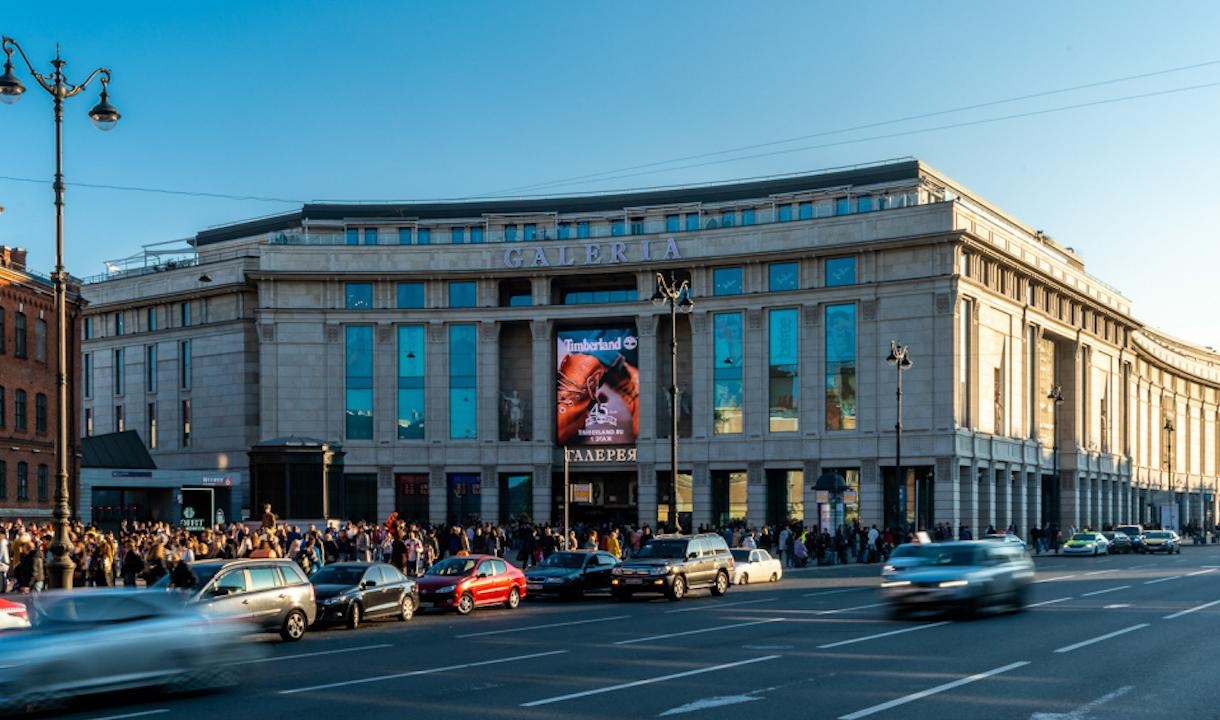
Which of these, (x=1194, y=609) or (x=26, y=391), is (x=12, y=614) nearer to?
(x=1194, y=609)

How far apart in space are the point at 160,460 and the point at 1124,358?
236ft

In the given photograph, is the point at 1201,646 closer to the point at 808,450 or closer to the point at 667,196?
the point at 808,450

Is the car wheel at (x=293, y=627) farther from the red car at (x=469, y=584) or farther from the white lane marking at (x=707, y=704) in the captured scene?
the white lane marking at (x=707, y=704)

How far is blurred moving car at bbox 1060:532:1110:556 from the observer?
66875 mm

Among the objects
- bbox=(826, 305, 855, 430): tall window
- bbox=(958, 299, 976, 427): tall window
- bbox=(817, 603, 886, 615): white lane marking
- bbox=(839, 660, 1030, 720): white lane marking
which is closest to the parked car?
bbox=(817, 603, 886, 615): white lane marking

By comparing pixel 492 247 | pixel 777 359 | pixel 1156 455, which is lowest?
pixel 1156 455

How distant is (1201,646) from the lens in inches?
818

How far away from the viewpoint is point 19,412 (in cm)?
5519

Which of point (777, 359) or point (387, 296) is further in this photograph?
point (387, 296)

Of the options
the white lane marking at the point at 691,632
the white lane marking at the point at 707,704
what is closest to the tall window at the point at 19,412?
the white lane marking at the point at 691,632

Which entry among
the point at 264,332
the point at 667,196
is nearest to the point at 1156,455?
the point at 667,196

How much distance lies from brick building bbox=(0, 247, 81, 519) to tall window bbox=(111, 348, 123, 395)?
31.5m

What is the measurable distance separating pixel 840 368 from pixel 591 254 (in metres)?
15.9

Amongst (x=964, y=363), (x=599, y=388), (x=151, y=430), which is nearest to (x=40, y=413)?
(x=151, y=430)
